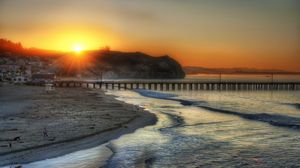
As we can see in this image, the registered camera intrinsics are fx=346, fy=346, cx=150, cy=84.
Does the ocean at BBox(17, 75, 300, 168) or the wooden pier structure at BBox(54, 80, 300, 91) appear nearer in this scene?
the ocean at BBox(17, 75, 300, 168)

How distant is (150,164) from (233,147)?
15.1ft

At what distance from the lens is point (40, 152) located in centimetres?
1182

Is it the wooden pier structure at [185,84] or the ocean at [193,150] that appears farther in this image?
the wooden pier structure at [185,84]

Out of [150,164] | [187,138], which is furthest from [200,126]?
[150,164]

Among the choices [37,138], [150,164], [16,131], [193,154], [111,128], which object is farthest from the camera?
[111,128]

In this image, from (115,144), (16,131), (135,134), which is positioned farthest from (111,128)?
(16,131)

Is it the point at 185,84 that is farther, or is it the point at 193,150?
the point at 185,84

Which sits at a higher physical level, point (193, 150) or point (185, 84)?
point (193, 150)

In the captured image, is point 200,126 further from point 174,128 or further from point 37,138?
point 37,138

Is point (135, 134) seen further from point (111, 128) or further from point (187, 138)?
point (187, 138)

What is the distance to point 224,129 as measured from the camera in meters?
19.7

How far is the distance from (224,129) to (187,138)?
4.11 metres

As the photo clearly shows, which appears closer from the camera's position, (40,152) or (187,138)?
(40,152)

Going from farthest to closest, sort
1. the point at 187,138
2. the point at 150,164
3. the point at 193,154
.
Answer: the point at 187,138, the point at 193,154, the point at 150,164
